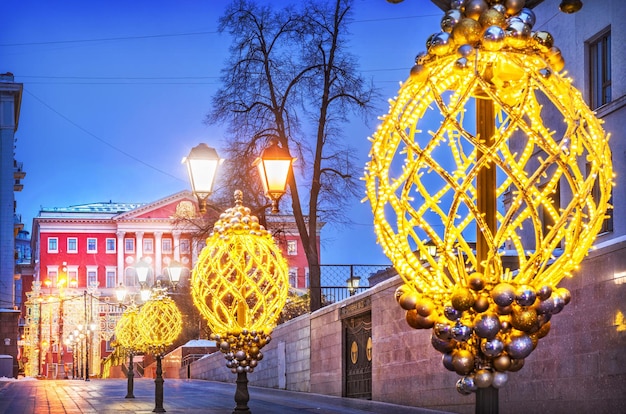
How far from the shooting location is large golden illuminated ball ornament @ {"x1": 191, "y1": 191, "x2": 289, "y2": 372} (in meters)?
12.4

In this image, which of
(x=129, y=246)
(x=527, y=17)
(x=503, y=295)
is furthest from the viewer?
(x=129, y=246)

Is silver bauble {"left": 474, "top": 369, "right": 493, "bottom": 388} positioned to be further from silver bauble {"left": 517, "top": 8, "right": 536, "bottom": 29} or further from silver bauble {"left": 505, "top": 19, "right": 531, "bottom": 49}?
silver bauble {"left": 517, "top": 8, "right": 536, "bottom": 29}

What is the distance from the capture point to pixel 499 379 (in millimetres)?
5707

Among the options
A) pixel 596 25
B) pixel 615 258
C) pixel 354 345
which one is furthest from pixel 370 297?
pixel 615 258

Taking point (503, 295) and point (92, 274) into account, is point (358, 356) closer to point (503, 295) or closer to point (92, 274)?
point (503, 295)

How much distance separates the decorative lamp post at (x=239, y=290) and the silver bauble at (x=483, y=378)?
640cm

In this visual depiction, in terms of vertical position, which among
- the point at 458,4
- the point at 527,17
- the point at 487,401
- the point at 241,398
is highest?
the point at 458,4

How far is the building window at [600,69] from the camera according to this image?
82.0 feet

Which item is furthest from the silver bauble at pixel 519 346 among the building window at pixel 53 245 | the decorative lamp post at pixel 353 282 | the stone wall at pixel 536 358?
the building window at pixel 53 245

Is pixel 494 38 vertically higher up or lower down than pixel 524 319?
higher up

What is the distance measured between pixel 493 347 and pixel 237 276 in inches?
307

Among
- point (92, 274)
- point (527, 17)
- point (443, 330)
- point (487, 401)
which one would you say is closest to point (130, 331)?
point (443, 330)

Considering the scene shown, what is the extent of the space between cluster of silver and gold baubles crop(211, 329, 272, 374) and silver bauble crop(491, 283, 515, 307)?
6.91 m

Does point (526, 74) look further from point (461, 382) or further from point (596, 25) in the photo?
point (596, 25)
